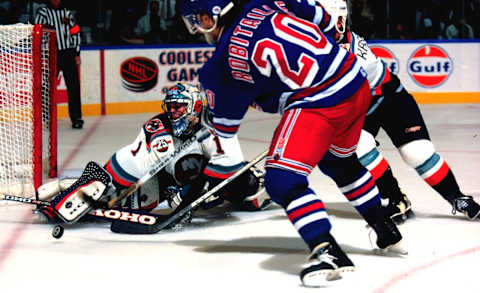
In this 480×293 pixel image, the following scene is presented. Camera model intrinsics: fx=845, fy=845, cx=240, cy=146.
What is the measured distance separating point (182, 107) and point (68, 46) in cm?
367

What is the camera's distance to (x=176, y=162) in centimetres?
357

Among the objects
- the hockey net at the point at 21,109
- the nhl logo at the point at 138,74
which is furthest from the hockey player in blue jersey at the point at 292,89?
the nhl logo at the point at 138,74

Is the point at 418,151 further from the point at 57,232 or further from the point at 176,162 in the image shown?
the point at 57,232

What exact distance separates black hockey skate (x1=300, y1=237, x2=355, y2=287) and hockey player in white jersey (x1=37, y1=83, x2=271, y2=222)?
0.94m

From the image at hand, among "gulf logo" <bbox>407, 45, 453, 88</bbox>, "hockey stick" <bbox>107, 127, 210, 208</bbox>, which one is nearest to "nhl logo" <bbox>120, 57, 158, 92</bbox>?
"gulf logo" <bbox>407, 45, 453, 88</bbox>

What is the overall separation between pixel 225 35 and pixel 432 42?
630 cm

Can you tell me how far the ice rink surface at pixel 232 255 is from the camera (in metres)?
2.67

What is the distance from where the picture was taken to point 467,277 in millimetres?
2705

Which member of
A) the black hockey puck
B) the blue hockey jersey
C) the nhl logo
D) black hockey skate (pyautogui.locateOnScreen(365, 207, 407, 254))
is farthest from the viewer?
the nhl logo

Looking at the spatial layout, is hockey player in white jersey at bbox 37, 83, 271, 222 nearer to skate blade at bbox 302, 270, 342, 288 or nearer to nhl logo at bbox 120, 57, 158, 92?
skate blade at bbox 302, 270, 342, 288

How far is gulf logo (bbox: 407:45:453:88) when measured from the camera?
28.0 ft

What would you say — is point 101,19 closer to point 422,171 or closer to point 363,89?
point 422,171

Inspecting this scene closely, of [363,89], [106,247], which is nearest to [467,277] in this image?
[363,89]

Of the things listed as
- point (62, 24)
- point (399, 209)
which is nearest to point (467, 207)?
point (399, 209)
